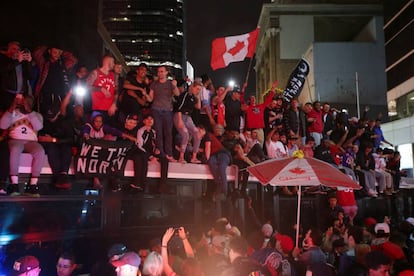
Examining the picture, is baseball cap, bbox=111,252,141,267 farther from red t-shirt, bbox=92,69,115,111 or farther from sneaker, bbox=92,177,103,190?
red t-shirt, bbox=92,69,115,111

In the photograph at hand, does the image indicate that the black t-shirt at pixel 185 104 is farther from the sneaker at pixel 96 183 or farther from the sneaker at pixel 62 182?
the sneaker at pixel 62 182

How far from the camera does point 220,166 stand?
8.84 meters

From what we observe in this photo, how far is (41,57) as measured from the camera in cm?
721

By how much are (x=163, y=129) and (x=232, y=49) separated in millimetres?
3348

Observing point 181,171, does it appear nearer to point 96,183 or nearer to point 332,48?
point 96,183

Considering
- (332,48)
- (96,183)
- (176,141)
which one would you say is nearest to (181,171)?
(176,141)

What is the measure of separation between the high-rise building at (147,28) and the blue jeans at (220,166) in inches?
2889

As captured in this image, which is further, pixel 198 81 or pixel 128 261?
pixel 198 81

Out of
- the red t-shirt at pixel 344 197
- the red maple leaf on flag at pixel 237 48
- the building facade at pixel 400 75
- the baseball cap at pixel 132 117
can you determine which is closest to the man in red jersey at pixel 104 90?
the baseball cap at pixel 132 117

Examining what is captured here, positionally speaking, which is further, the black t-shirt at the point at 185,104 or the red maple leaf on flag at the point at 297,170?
the black t-shirt at the point at 185,104

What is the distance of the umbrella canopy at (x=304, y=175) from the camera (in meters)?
6.20

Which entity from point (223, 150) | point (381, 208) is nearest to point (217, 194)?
point (223, 150)

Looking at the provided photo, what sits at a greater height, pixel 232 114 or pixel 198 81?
pixel 198 81

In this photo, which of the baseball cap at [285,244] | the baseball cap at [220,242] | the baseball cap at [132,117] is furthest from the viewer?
the baseball cap at [132,117]
